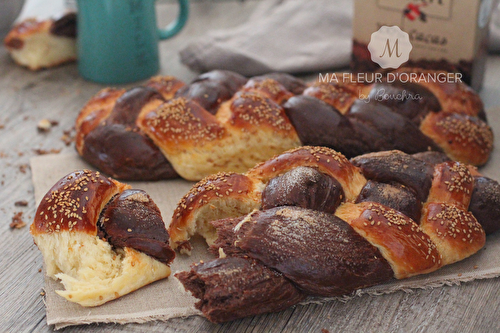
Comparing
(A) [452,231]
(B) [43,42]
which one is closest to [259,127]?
(A) [452,231]

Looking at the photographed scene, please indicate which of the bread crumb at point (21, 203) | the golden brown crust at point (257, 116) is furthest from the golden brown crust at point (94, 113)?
the golden brown crust at point (257, 116)

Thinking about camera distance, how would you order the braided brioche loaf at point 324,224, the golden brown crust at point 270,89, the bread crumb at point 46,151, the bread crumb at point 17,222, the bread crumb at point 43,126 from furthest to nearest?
1. the bread crumb at point 43,126
2. the bread crumb at point 46,151
3. the golden brown crust at point 270,89
4. the bread crumb at point 17,222
5. the braided brioche loaf at point 324,224

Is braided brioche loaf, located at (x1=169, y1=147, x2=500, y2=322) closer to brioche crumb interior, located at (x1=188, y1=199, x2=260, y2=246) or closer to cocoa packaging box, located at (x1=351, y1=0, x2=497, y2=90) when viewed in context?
brioche crumb interior, located at (x1=188, y1=199, x2=260, y2=246)

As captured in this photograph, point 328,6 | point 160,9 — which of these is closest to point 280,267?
point 328,6

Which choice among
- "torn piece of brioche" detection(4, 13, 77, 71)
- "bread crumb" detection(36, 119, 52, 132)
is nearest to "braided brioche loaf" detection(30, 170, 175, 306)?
"bread crumb" detection(36, 119, 52, 132)

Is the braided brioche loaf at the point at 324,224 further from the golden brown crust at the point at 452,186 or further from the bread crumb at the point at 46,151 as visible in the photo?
the bread crumb at the point at 46,151

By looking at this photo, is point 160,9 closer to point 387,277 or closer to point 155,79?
point 155,79
